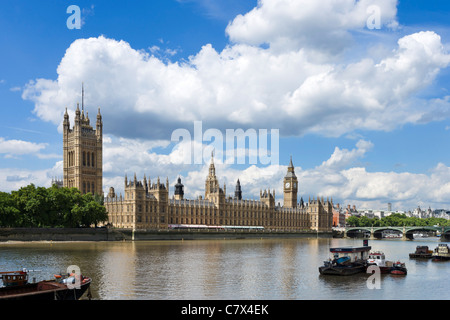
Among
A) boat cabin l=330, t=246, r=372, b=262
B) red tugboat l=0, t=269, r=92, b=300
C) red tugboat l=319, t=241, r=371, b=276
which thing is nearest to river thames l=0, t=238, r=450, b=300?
red tugboat l=319, t=241, r=371, b=276

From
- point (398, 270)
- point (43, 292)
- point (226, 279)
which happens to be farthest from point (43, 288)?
point (398, 270)

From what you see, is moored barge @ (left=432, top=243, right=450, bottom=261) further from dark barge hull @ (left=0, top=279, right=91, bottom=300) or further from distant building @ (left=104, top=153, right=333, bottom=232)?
distant building @ (left=104, top=153, right=333, bottom=232)

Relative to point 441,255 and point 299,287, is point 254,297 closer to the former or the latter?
point 299,287

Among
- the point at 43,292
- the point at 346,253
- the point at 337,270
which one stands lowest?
the point at 337,270

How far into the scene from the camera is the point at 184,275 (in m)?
53.2

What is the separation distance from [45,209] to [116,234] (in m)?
21.6

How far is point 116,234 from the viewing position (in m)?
125

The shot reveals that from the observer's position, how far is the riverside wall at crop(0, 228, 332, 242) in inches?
3986

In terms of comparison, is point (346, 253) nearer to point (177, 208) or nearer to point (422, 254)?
point (422, 254)

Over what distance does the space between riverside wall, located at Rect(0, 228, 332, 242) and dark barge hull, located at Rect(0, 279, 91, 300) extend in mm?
66436

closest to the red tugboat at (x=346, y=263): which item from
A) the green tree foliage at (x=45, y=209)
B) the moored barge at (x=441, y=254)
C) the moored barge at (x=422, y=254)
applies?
the moored barge at (x=441, y=254)

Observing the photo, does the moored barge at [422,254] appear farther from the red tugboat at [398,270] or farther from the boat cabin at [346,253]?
the red tugboat at [398,270]

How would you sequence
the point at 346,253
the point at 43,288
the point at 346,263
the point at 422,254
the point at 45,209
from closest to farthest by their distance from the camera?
the point at 43,288
the point at 346,263
the point at 346,253
the point at 422,254
the point at 45,209

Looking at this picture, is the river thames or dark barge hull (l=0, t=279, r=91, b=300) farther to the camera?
the river thames
